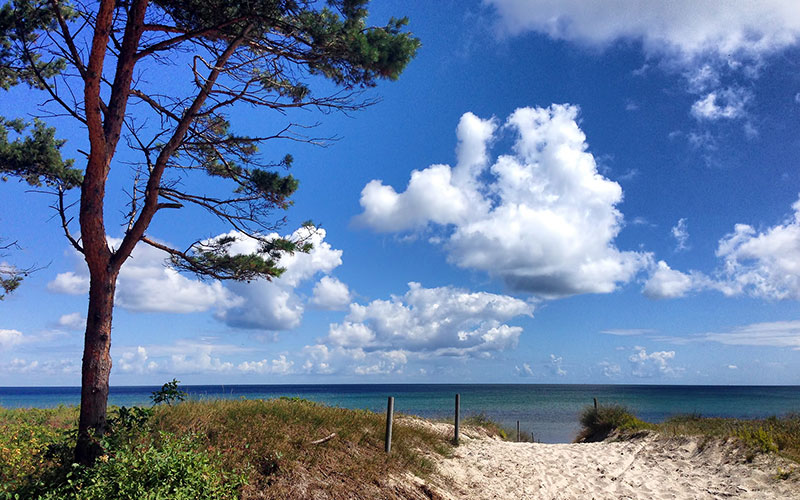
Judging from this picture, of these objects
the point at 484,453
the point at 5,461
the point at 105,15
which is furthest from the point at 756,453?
the point at 105,15

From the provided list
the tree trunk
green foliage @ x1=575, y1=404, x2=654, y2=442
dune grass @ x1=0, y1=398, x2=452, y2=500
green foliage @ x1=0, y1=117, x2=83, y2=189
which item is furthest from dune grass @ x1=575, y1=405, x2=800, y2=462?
green foliage @ x1=0, y1=117, x2=83, y2=189

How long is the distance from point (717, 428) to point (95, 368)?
18.4 meters

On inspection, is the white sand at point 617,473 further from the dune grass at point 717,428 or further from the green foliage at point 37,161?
the green foliage at point 37,161

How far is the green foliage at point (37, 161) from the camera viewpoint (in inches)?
529

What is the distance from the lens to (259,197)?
423 inches

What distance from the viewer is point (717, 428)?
659 inches

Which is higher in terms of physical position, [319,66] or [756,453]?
[319,66]

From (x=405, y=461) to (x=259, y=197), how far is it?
6.48 metres

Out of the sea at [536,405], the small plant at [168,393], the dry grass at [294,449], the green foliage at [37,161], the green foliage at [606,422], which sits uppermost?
the green foliage at [37,161]

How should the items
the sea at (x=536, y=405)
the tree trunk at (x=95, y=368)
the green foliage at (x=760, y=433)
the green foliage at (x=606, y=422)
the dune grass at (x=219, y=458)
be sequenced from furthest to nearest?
the sea at (x=536, y=405)
the green foliage at (x=606, y=422)
the green foliage at (x=760, y=433)
the tree trunk at (x=95, y=368)
the dune grass at (x=219, y=458)

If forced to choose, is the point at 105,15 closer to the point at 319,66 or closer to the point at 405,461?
the point at 319,66

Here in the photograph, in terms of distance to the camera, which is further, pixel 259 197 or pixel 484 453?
pixel 484 453

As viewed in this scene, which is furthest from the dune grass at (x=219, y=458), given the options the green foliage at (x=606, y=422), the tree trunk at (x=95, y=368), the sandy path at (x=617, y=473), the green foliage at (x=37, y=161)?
the green foliage at (x=606, y=422)

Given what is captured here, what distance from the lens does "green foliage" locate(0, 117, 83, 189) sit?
13.4m
